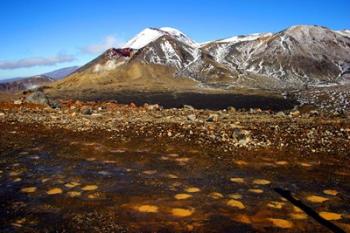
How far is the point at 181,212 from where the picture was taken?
9305 mm

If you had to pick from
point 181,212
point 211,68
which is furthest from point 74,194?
point 211,68

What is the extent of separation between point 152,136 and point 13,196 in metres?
7.82

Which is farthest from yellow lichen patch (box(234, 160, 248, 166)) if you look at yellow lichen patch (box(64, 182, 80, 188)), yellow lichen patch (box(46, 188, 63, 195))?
yellow lichen patch (box(46, 188, 63, 195))

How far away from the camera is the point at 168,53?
19550cm

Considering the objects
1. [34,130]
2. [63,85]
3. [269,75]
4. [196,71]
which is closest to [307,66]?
[269,75]

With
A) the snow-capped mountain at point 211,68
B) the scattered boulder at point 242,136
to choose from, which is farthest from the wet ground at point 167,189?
the snow-capped mountain at point 211,68

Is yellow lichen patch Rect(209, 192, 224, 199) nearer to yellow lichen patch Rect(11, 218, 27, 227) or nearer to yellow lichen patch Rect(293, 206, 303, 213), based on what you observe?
yellow lichen patch Rect(293, 206, 303, 213)

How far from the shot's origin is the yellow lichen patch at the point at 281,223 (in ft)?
28.1

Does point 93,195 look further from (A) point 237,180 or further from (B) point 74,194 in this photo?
(A) point 237,180

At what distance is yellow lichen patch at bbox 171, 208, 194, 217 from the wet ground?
23mm

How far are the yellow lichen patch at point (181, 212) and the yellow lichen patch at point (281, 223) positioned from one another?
173cm

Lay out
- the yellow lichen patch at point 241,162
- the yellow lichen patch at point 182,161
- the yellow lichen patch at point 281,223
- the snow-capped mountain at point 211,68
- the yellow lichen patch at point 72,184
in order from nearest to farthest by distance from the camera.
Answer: the yellow lichen patch at point 281,223 → the yellow lichen patch at point 72,184 → the yellow lichen patch at point 241,162 → the yellow lichen patch at point 182,161 → the snow-capped mountain at point 211,68

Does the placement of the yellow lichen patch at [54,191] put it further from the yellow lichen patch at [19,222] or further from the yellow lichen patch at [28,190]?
the yellow lichen patch at [19,222]

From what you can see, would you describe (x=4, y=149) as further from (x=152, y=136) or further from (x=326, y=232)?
(x=326, y=232)
